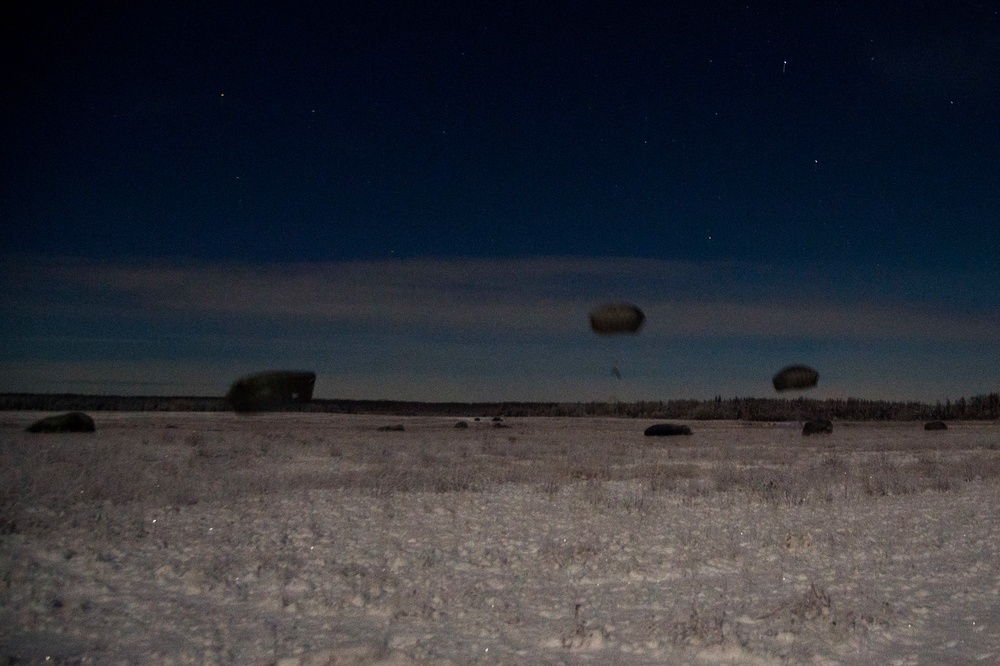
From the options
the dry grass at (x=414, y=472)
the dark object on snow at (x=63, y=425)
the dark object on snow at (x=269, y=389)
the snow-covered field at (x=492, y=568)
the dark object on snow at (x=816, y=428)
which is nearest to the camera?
the snow-covered field at (x=492, y=568)

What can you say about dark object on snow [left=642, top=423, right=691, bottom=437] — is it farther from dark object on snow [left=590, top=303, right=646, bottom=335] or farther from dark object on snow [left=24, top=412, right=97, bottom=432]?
dark object on snow [left=24, top=412, right=97, bottom=432]

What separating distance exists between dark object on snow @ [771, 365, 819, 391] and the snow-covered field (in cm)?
2541

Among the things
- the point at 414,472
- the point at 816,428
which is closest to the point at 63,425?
the point at 414,472

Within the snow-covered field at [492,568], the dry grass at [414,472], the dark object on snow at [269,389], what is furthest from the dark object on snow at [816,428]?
the dark object on snow at [269,389]

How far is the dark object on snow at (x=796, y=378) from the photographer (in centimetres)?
4478

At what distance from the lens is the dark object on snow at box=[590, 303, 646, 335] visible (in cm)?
3734

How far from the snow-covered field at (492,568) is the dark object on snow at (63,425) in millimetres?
18518

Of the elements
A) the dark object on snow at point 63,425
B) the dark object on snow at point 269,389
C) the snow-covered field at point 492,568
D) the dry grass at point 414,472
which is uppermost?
the dark object on snow at point 269,389

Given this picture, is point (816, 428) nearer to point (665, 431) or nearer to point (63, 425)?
point (665, 431)

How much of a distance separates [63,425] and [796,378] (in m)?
37.4

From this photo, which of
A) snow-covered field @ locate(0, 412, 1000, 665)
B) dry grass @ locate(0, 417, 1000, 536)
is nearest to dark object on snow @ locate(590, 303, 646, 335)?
dry grass @ locate(0, 417, 1000, 536)

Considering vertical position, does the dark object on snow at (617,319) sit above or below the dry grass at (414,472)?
above

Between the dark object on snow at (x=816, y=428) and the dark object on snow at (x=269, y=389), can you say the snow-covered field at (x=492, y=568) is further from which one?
the dark object on snow at (x=269, y=389)

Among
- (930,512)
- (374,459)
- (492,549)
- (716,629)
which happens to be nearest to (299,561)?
(492,549)
